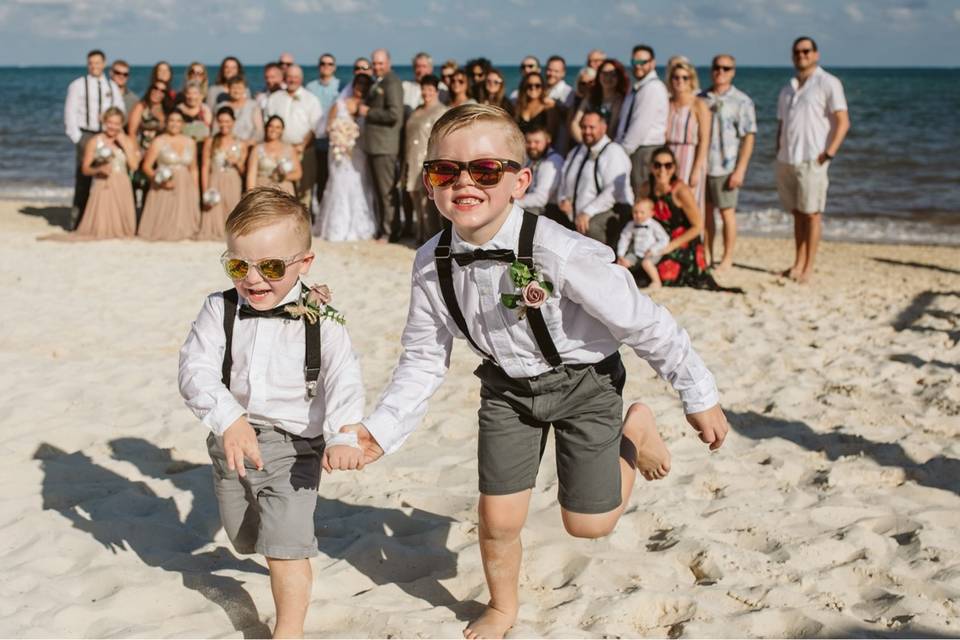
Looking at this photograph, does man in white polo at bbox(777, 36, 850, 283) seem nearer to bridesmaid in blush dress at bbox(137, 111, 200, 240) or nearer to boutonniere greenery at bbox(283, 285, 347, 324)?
bridesmaid in blush dress at bbox(137, 111, 200, 240)

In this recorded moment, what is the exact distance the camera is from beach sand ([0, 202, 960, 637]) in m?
3.33

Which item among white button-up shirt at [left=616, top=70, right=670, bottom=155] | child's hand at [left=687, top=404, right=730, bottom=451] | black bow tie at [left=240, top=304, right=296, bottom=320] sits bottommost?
child's hand at [left=687, top=404, right=730, bottom=451]

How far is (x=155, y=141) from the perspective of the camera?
11211mm

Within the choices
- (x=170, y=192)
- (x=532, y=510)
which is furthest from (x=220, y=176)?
(x=532, y=510)

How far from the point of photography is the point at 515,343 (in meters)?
3.03

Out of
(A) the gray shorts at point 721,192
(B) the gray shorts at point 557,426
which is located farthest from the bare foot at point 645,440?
(A) the gray shorts at point 721,192

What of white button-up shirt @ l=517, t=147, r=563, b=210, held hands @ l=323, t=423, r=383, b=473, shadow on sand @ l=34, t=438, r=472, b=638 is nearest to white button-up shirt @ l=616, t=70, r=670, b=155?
white button-up shirt @ l=517, t=147, r=563, b=210

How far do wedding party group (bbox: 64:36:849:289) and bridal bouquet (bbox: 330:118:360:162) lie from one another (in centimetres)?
2

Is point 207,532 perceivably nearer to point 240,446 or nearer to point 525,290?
point 240,446

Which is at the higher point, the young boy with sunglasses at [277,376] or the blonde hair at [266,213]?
the blonde hair at [266,213]

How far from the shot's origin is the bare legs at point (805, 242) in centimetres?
912

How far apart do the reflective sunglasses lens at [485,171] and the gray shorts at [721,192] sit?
23.1 feet

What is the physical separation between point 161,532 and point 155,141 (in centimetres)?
816

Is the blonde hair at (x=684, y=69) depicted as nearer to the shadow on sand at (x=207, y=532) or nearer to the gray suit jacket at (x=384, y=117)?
the gray suit jacket at (x=384, y=117)
